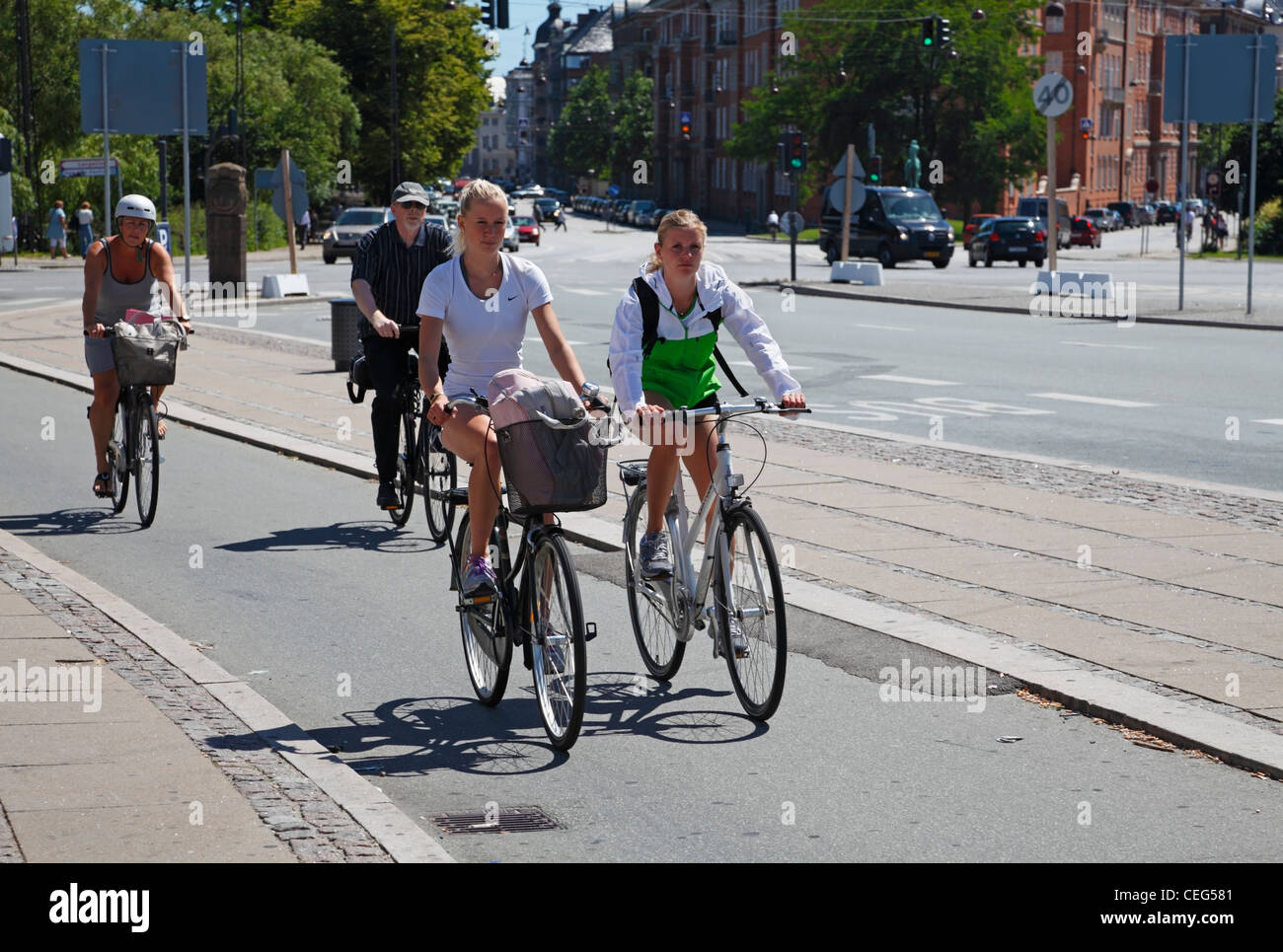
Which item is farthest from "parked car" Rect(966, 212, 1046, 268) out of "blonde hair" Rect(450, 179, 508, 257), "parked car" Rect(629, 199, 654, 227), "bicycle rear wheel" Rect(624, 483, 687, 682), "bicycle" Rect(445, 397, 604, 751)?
"parked car" Rect(629, 199, 654, 227)

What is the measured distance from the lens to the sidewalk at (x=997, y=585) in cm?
574

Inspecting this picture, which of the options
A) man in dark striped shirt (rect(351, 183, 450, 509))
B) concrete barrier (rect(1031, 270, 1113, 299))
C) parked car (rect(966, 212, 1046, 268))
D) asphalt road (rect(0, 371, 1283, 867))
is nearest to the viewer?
asphalt road (rect(0, 371, 1283, 867))

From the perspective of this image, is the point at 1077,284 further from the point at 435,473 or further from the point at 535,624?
the point at 535,624

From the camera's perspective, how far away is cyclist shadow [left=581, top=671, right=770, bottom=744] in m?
6.04

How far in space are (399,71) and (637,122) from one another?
50995 millimetres

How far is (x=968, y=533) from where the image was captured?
953cm

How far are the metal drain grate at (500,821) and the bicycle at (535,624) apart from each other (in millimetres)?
531

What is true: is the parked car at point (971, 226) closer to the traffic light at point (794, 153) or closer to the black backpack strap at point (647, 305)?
the traffic light at point (794, 153)

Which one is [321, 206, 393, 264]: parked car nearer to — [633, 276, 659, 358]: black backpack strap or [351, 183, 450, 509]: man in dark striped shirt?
[351, 183, 450, 509]: man in dark striped shirt

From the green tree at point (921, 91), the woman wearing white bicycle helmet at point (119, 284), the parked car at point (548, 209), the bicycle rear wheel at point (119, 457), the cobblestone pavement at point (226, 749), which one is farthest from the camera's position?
the parked car at point (548, 209)

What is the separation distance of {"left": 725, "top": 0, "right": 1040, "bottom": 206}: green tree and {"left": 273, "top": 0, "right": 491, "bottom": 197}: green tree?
15.5 metres

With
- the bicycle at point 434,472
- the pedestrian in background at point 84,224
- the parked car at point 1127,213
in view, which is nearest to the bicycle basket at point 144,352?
the bicycle at point 434,472
